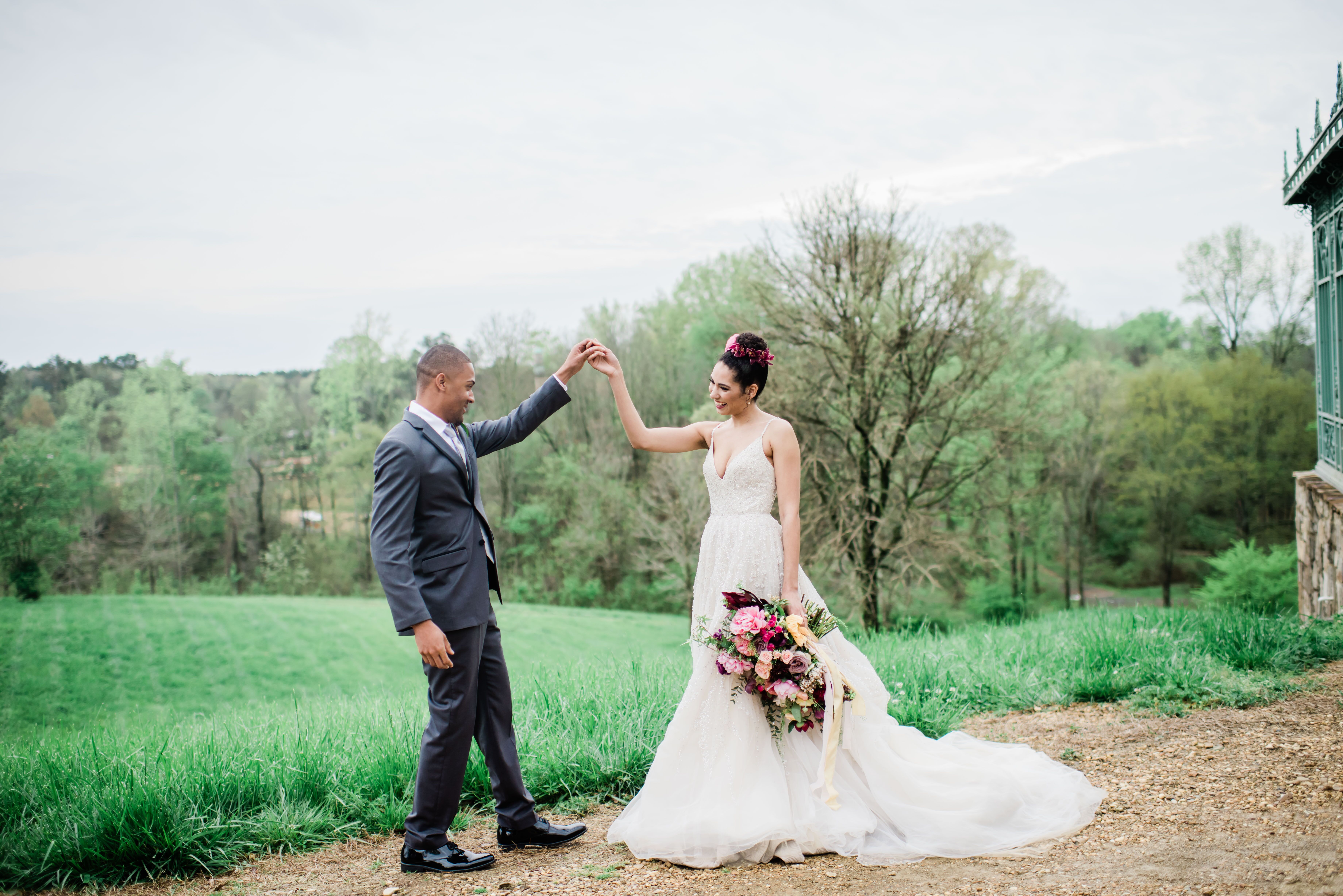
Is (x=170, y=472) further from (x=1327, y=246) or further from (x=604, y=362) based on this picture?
(x=1327, y=246)

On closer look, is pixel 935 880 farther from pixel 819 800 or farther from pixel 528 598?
pixel 528 598

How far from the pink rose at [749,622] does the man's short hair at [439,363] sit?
178 cm

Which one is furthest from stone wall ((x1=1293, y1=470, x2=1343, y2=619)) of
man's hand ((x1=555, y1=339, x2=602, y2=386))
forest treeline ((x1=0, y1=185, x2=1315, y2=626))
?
man's hand ((x1=555, y1=339, x2=602, y2=386))

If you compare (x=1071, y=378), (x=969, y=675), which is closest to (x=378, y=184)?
(x=1071, y=378)

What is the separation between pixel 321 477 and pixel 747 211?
24.7 metres

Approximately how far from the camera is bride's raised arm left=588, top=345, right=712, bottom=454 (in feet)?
14.4

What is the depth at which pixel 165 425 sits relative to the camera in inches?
1281

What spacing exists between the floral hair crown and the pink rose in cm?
121

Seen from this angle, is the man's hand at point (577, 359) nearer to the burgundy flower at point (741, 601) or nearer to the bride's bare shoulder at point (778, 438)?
the bride's bare shoulder at point (778, 438)

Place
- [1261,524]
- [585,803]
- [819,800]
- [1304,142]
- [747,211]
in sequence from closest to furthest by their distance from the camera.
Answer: [819,800], [585,803], [1304,142], [747,211], [1261,524]

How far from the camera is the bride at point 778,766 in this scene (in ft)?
11.8

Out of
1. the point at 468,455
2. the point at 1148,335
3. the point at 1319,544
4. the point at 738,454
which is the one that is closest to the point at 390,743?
the point at 468,455

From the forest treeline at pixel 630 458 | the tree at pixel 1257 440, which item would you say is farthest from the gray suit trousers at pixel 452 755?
the tree at pixel 1257 440

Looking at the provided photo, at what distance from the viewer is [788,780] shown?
12.5 feet
